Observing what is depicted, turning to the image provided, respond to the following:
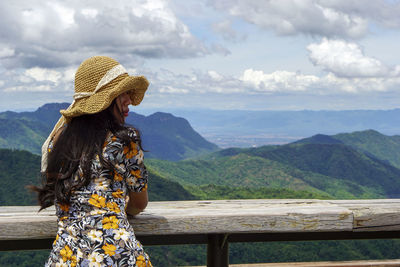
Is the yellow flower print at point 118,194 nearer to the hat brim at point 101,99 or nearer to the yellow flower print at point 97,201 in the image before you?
the yellow flower print at point 97,201

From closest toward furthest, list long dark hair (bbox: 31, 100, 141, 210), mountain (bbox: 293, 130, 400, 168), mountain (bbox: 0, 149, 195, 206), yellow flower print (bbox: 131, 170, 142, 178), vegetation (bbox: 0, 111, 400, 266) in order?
1. long dark hair (bbox: 31, 100, 141, 210)
2. yellow flower print (bbox: 131, 170, 142, 178)
3. vegetation (bbox: 0, 111, 400, 266)
4. mountain (bbox: 0, 149, 195, 206)
5. mountain (bbox: 293, 130, 400, 168)

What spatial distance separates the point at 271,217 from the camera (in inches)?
110

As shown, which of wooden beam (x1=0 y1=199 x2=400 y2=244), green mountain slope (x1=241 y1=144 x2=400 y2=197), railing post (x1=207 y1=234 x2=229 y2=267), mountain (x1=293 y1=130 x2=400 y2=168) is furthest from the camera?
mountain (x1=293 y1=130 x2=400 y2=168)

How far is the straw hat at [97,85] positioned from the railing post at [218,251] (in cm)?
118

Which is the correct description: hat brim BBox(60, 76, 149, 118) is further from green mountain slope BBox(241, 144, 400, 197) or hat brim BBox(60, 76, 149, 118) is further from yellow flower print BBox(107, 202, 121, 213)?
green mountain slope BBox(241, 144, 400, 197)

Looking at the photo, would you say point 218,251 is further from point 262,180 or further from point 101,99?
point 262,180

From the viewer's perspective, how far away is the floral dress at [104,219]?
2246 millimetres

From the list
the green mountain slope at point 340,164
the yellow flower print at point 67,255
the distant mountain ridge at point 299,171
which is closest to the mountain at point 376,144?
the green mountain slope at point 340,164

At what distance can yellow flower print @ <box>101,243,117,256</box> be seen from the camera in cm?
223

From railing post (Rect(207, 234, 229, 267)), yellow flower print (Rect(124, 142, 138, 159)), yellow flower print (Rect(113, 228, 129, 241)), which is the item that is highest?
yellow flower print (Rect(124, 142, 138, 159))

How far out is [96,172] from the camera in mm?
2334

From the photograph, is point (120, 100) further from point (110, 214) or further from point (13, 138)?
point (13, 138)

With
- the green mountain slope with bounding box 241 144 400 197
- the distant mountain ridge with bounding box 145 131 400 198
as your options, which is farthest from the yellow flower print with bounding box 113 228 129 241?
the green mountain slope with bounding box 241 144 400 197

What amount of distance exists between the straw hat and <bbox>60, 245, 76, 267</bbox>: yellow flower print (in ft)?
1.58
